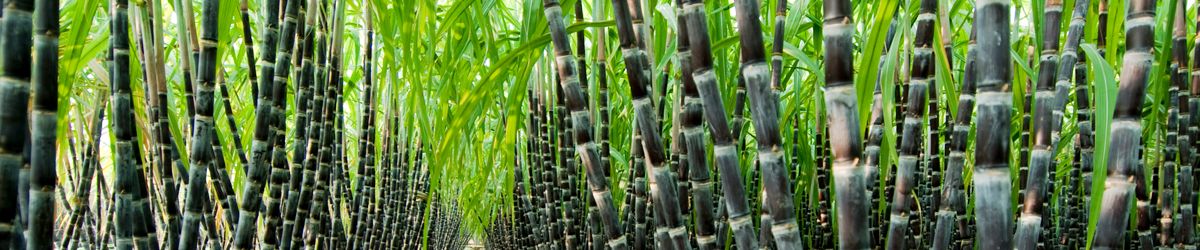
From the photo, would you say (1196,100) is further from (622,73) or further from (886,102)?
(622,73)

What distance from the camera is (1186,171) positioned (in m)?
1.15

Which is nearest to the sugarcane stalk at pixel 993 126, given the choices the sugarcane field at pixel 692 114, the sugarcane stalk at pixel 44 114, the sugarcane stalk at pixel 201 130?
the sugarcane field at pixel 692 114

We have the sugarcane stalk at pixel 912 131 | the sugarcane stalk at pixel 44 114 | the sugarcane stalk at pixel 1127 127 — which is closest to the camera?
the sugarcane stalk at pixel 44 114

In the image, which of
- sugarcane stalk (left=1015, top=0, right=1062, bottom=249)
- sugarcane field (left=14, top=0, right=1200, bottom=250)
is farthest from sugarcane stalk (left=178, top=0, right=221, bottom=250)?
sugarcane stalk (left=1015, top=0, right=1062, bottom=249)

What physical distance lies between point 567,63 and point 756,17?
23 centimetres

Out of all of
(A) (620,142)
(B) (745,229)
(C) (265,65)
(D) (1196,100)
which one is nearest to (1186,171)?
(D) (1196,100)

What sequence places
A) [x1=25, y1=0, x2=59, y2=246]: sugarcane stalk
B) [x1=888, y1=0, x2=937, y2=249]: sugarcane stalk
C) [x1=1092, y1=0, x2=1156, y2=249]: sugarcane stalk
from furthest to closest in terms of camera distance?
[x1=888, y1=0, x2=937, y2=249]: sugarcane stalk, [x1=1092, y1=0, x2=1156, y2=249]: sugarcane stalk, [x1=25, y1=0, x2=59, y2=246]: sugarcane stalk

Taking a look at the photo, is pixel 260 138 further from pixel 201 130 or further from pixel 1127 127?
pixel 1127 127

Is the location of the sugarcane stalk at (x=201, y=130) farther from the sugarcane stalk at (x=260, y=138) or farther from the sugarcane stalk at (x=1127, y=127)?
the sugarcane stalk at (x=1127, y=127)

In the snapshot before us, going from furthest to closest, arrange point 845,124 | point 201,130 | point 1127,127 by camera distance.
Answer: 1. point 201,130
2. point 1127,127
3. point 845,124

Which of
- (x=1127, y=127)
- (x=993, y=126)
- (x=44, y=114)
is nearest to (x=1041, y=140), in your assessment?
(x=1127, y=127)

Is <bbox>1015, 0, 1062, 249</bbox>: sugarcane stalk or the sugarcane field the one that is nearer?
the sugarcane field

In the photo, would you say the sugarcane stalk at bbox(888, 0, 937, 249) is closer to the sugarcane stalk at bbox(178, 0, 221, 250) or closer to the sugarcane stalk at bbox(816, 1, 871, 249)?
the sugarcane stalk at bbox(816, 1, 871, 249)

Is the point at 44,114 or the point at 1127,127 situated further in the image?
the point at 1127,127
